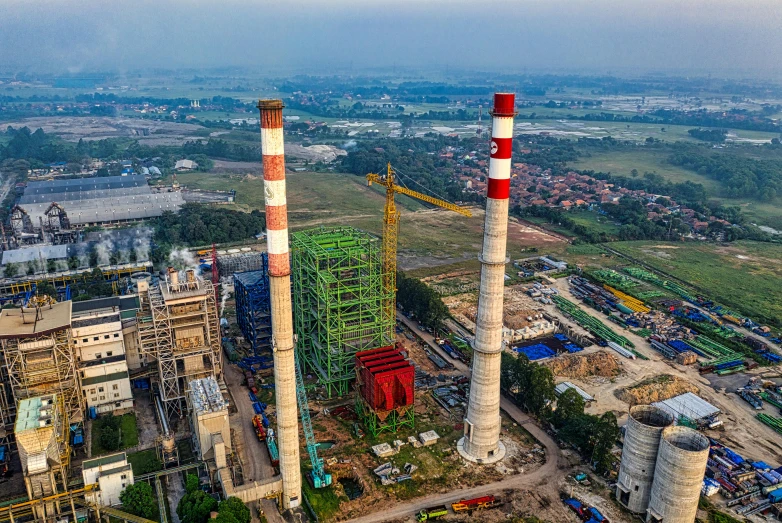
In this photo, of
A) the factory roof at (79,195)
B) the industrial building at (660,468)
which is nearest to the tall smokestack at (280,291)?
the industrial building at (660,468)

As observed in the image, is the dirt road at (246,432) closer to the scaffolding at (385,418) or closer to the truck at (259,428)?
the truck at (259,428)

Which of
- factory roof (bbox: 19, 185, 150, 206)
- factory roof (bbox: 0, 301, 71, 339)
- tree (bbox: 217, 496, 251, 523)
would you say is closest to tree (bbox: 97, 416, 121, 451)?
factory roof (bbox: 0, 301, 71, 339)

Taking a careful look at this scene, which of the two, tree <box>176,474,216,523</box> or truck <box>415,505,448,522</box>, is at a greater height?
tree <box>176,474,216,523</box>

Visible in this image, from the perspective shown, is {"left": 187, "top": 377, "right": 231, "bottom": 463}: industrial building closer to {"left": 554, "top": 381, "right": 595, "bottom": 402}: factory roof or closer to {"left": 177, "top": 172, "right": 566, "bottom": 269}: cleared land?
{"left": 554, "top": 381, "right": 595, "bottom": 402}: factory roof

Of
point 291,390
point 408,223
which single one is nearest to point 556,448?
point 291,390

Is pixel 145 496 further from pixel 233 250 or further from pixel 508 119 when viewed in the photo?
pixel 233 250

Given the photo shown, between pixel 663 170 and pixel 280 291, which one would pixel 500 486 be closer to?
pixel 280 291
